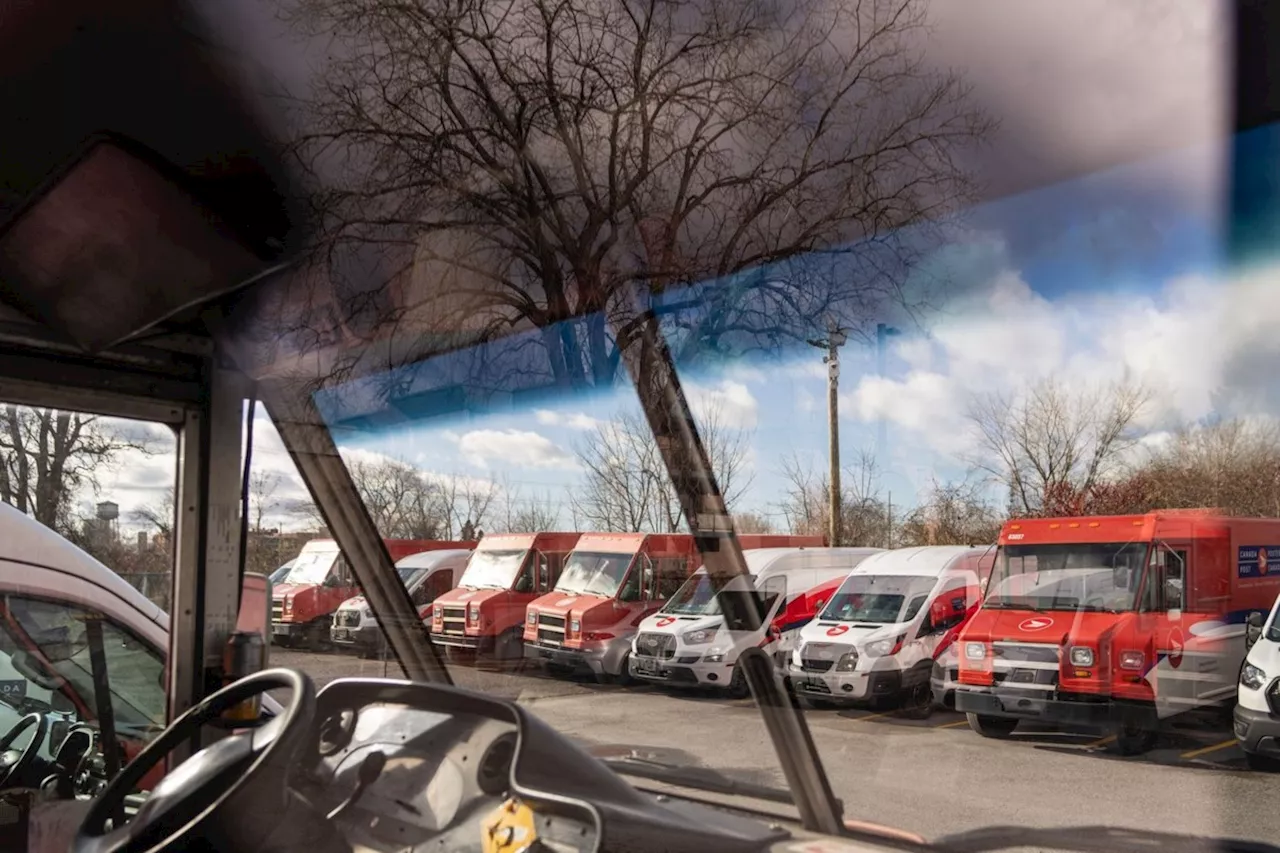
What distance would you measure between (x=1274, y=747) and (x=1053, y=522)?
46 centimetres

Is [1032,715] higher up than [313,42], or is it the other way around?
[313,42]

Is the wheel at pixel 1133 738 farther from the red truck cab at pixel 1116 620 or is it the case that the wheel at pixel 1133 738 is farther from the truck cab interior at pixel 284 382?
the truck cab interior at pixel 284 382

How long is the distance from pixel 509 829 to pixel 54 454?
1.93m

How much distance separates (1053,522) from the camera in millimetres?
1775

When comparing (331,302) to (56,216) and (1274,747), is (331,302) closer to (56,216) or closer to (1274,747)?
(56,216)

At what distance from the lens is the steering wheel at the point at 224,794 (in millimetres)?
2006

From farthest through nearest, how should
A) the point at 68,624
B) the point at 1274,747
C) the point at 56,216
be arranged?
the point at 68,624, the point at 56,216, the point at 1274,747

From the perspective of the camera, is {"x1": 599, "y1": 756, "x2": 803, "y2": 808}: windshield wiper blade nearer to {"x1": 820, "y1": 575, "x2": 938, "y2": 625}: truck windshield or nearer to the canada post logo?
{"x1": 820, "y1": 575, "x2": 938, "y2": 625}: truck windshield

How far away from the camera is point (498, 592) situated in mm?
2795

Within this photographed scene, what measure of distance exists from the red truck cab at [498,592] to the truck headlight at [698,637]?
0.40m

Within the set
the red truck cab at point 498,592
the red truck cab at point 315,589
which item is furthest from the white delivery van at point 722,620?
the red truck cab at point 315,589

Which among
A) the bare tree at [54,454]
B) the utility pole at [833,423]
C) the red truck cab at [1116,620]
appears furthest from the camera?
the bare tree at [54,454]

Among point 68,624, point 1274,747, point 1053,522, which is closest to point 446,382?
point 68,624

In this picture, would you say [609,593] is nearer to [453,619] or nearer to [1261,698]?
[453,619]
